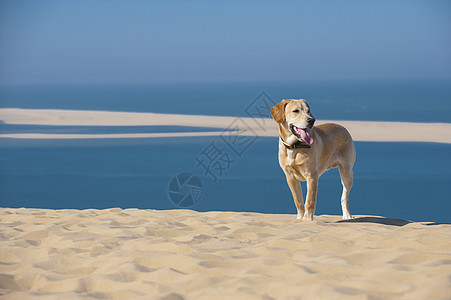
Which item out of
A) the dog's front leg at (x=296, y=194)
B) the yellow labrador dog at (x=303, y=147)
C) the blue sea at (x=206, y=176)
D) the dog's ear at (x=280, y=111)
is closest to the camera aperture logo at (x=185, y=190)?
the blue sea at (x=206, y=176)

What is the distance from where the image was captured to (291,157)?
584cm

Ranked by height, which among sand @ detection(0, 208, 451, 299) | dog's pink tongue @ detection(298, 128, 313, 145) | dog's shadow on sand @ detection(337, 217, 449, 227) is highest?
dog's pink tongue @ detection(298, 128, 313, 145)

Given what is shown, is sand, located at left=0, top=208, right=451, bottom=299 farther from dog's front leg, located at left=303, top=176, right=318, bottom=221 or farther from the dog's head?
the dog's head

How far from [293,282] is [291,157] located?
2.62m

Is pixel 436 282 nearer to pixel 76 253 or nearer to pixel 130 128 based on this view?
pixel 76 253

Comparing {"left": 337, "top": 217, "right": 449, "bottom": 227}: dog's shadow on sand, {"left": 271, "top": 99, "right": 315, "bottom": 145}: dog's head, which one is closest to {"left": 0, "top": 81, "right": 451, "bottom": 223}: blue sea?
{"left": 337, "top": 217, "right": 449, "bottom": 227}: dog's shadow on sand

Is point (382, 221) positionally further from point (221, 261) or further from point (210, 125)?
point (210, 125)

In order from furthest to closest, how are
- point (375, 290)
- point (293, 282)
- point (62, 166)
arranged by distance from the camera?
point (62, 166) → point (293, 282) → point (375, 290)

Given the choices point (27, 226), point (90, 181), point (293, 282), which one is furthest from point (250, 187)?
point (293, 282)

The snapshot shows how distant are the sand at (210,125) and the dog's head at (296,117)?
13462 mm

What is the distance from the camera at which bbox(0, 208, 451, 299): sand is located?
3266mm

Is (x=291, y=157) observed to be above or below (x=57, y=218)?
above

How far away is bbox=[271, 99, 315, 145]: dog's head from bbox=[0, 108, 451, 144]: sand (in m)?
13.5

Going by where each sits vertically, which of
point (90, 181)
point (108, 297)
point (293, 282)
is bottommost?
point (108, 297)
